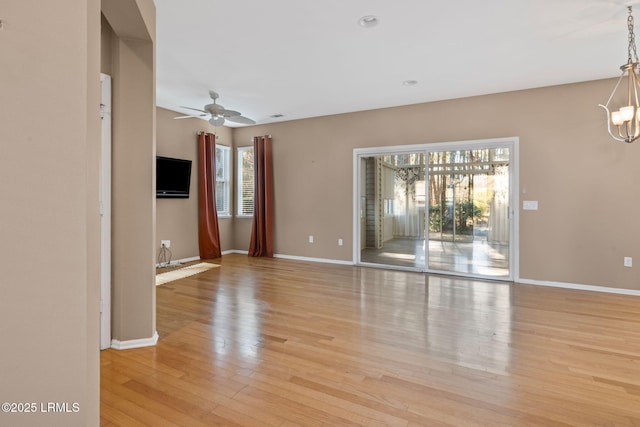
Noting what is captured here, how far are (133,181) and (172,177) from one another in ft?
11.6

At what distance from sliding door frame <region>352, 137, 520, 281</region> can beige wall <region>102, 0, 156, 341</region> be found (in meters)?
3.89

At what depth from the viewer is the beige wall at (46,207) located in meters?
0.92

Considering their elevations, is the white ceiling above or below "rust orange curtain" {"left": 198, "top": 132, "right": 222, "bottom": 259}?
above

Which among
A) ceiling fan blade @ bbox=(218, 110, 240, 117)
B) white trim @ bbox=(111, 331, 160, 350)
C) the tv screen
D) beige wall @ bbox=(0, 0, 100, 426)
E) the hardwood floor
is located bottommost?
the hardwood floor

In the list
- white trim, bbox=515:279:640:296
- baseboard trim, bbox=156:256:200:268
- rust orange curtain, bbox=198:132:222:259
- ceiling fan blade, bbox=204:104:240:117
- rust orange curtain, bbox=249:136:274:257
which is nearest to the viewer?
white trim, bbox=515:279:640:296

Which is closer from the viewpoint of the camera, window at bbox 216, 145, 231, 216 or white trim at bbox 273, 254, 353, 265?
white trim at bbox 273, 254, 353, 265

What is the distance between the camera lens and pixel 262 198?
6.74m

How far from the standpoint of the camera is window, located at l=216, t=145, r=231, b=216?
7.11 metres

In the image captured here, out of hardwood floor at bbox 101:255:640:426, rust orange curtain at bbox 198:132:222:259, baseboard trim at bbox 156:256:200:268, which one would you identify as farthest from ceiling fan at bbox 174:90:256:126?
baseboard trim at bbox 156:256:200:268

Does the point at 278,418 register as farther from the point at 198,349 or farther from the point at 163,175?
the point at 163,175

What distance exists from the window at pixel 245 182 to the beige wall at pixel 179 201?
0.85m

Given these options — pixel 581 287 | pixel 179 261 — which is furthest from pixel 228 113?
pixel 581 287

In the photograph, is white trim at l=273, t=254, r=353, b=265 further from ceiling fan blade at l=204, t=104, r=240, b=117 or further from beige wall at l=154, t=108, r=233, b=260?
ceiling fan blade at l=204, t=104, r=240, b=117

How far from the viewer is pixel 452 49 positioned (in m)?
3.46
